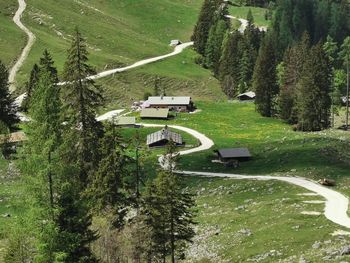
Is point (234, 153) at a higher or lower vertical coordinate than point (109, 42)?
lower

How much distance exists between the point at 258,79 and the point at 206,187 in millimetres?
59426

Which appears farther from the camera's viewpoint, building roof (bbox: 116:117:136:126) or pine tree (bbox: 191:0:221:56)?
pine tree (bbox: 191:0:221:56)

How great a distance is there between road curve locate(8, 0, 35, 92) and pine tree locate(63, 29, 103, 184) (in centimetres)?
7657

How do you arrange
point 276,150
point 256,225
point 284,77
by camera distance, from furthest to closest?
1. point 284,77
2. point 276,150
3. point 256,225

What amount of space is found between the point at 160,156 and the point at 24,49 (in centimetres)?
7537

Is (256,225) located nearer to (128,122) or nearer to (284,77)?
(128,122)

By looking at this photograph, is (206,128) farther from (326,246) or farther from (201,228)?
(326,246)

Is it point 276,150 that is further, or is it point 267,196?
point 276,150

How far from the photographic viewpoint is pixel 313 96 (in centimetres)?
10331

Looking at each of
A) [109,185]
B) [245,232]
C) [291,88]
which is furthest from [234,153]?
[291,88]

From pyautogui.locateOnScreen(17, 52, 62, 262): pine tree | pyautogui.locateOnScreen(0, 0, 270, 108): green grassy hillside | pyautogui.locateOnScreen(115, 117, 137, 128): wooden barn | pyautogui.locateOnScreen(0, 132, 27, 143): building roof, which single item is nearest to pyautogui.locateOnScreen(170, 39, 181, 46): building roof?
pyautogui.locateOnScreen(0, 0, 270, 108): green grassy hillside

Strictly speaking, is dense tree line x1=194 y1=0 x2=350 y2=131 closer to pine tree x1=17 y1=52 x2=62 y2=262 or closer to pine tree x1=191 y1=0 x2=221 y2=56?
pine tree x1=191 y1=0 x2=221 y2=56

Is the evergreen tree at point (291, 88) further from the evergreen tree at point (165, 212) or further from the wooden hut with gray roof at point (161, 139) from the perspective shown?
the evergreen tree at point (165, 212)

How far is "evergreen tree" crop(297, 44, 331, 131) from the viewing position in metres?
104
